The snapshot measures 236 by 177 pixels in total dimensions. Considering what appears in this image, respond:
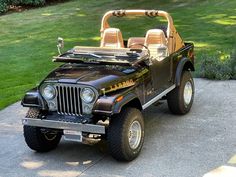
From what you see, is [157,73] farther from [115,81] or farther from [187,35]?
[187,35]

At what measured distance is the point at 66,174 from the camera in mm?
6055

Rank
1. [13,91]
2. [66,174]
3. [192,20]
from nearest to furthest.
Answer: [66,174]
[13,91]
[192,20]

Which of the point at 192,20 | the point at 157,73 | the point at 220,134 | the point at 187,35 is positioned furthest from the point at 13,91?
the point at 192,20

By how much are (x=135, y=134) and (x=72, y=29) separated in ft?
35.1

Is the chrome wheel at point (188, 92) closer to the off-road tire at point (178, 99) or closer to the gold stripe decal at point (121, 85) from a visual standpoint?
the off-road tire at point (178, 99)

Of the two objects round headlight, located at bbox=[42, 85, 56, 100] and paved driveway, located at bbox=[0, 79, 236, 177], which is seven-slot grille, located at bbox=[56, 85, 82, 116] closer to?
round headlight, located at bbox=[42, 85, 56, 100]

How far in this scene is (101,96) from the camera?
20.0 ft

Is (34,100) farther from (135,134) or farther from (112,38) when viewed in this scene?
(112,38)

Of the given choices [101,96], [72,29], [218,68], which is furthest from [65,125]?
[72,29]

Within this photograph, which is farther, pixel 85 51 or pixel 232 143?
pixel 85 51

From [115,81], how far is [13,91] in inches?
168

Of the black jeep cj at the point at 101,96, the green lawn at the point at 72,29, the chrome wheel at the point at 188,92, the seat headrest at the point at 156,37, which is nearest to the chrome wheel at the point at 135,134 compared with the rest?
the black jeep cj at the point at 101,96

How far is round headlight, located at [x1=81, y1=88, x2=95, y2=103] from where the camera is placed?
609 centimetres

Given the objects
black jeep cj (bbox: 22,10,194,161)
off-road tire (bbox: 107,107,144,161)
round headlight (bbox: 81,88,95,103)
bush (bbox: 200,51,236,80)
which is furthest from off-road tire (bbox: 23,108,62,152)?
bush (bbox: 200,51,236,80)
